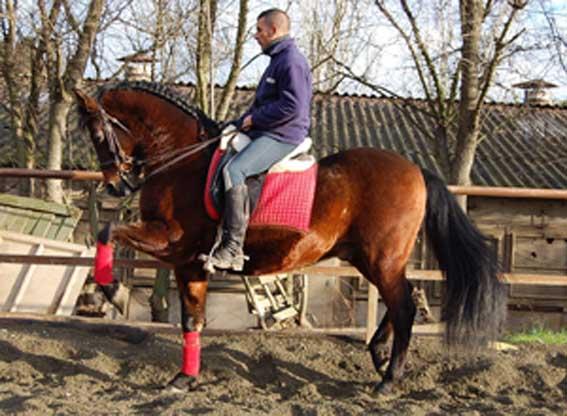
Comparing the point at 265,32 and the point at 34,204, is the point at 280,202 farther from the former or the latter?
the point at 34,204

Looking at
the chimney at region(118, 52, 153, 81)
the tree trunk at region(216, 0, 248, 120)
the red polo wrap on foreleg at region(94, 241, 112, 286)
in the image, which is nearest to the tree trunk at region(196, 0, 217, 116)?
the tree trunk at region(216, 0, 248, 120)

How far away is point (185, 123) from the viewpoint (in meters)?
4.90

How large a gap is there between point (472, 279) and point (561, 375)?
1.09 m

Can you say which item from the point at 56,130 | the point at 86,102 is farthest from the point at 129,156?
the point at 56,130

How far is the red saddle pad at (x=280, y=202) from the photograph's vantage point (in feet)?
15.2

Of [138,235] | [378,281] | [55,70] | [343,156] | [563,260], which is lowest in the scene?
[563,260]

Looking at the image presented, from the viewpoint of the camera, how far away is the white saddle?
463 centimetres

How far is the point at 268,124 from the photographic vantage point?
180 inches

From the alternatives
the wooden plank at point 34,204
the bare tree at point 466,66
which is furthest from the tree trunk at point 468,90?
the wooden plank at point 34,204

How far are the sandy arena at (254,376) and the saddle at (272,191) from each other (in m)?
1.28

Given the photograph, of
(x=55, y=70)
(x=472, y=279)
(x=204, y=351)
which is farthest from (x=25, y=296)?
(x=472, y=279)

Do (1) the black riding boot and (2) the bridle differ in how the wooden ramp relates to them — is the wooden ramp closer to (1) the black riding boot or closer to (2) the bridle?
(2) the bridle

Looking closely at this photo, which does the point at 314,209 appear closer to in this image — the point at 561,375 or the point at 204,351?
the point at 204,351

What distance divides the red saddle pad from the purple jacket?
0.29 m
